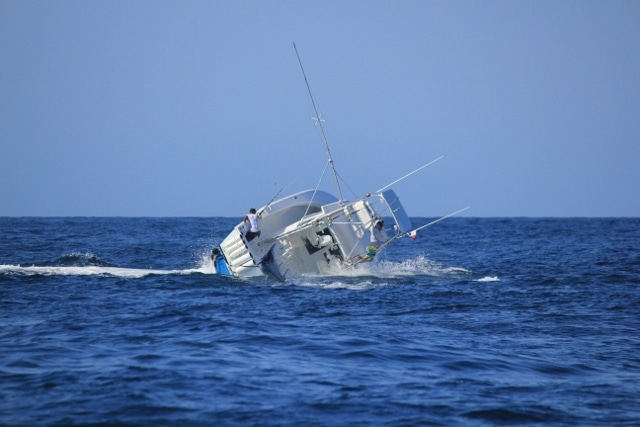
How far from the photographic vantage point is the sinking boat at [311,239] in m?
22.2

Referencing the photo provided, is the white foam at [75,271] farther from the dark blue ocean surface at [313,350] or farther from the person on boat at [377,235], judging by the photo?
the person on boat at [377,235]

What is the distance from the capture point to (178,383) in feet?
35.3

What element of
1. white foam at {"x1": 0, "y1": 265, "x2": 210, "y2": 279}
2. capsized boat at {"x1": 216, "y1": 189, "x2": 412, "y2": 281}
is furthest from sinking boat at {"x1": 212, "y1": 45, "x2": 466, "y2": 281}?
white foam at {"x1": 0, "y1": 265, "x2": 210, "y2": 279}

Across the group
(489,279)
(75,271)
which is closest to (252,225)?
(75,271)

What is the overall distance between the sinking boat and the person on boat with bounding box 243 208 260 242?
4 centimetres

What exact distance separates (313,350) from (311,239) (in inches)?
407

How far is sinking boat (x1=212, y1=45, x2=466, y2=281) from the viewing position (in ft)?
72.9

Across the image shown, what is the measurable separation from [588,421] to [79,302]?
10960mm

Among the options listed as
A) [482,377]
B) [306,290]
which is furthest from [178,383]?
[306,290]

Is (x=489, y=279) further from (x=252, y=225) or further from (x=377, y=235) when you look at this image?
(x=252, y=225)

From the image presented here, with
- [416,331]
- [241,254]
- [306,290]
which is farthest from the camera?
[241,254]

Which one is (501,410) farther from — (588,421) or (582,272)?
(582,272)

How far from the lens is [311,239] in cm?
2341

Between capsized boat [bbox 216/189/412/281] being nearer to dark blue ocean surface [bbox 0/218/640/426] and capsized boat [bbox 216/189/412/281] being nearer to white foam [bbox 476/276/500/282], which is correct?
dark blue ocean surface [bbox 0/218/640/426]
